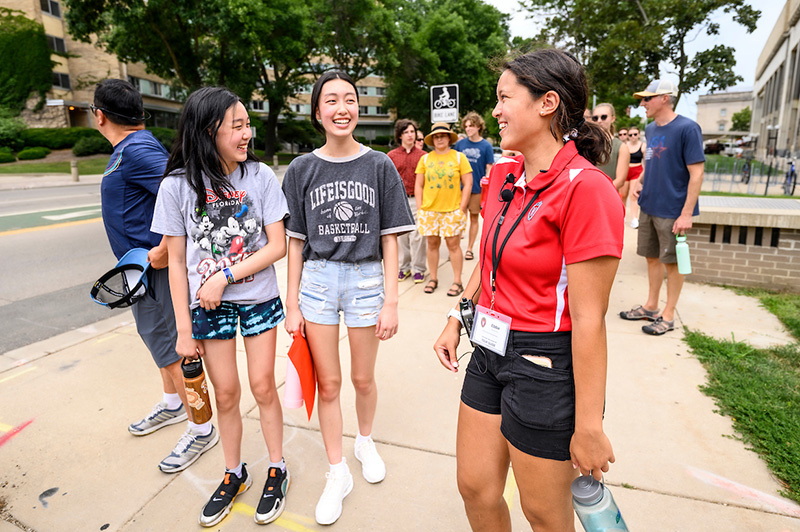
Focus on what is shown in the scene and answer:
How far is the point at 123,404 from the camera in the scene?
11.3 ft

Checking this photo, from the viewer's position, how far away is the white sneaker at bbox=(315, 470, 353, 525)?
7.70ft

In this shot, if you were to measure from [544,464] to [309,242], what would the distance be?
4.79 ft

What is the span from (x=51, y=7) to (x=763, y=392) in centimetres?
4714

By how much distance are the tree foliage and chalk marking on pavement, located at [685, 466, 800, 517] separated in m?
15.5

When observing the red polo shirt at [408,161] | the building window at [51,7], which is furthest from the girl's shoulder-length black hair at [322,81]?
the building window at [51,7]

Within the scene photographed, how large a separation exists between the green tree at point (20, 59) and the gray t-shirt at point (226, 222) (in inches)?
1626

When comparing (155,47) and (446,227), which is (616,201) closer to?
(446,227)

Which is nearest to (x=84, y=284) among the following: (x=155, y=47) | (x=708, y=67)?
(x=708, y=67)

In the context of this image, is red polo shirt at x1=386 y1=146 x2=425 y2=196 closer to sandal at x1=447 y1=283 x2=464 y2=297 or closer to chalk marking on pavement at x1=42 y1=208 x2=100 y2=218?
sandal at x1=447 y1=283 x2=464 y2=297

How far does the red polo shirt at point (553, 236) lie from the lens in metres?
1.38

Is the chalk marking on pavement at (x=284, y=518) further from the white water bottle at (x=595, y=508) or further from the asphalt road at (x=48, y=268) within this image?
the asphalt road at (x=48, y=268)

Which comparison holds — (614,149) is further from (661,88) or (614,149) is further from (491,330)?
(491,330)

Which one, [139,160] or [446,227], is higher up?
[139,160]

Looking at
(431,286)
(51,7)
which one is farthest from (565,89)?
(51,7)
